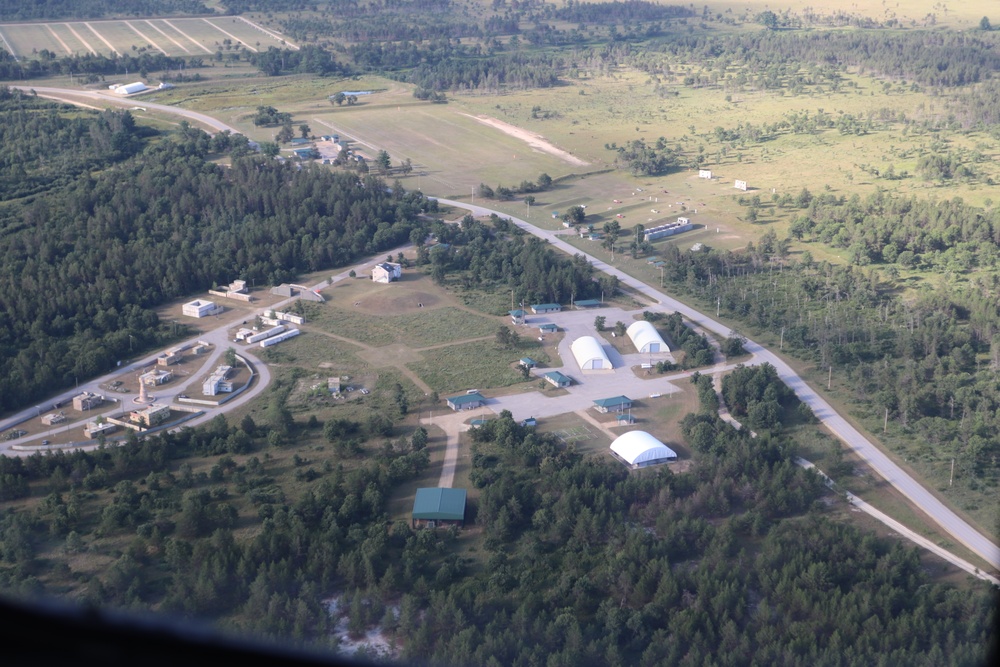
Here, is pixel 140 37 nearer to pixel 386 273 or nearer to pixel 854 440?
pixel 386 273

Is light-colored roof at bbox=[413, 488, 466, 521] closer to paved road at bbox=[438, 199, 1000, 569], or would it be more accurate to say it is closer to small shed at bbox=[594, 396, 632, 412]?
small shed at bbox=[594, 396, 632, 412]

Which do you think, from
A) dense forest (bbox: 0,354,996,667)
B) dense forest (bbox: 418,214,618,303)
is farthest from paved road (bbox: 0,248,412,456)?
dense forest (bbox: 418,214,618,303)

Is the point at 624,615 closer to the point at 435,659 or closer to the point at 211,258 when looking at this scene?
the point at 435,659

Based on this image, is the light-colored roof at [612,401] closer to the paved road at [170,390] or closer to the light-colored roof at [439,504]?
the light-colored roof at [439,504]

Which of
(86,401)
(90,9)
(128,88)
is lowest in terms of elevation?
(86,401)

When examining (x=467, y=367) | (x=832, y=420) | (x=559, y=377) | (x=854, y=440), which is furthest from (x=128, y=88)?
(x=854, y=440)
